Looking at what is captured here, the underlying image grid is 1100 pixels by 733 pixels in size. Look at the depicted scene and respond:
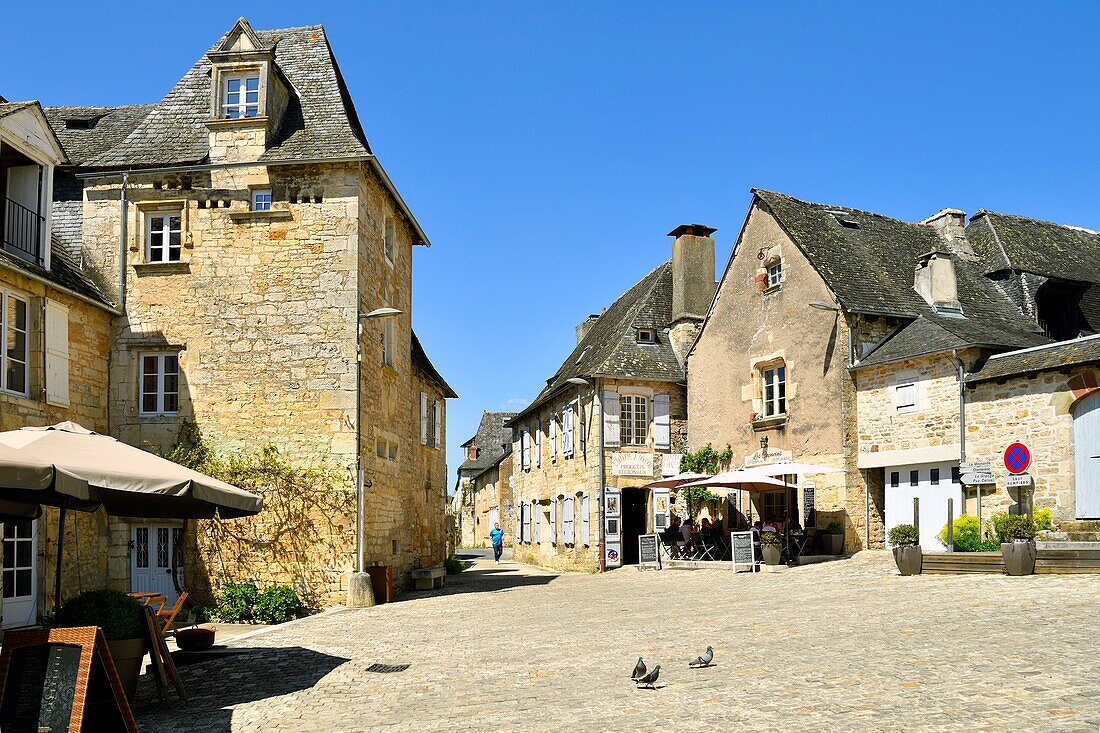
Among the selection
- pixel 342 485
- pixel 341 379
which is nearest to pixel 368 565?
pixel 342 485

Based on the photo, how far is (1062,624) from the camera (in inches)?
380

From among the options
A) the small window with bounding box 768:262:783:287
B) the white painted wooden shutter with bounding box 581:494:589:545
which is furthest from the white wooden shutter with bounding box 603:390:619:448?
the small window with bounding box 768:262:783:287

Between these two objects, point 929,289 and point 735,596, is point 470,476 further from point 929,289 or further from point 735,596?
point 735,596

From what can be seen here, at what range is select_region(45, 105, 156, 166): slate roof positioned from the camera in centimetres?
1841

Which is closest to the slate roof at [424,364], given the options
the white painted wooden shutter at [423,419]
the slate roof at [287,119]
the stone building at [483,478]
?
the white painted wooden shutter at [423,419]

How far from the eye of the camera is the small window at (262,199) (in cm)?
1705

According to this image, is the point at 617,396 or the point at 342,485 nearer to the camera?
the point at 342,485

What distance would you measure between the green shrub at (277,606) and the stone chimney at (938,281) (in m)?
14.6

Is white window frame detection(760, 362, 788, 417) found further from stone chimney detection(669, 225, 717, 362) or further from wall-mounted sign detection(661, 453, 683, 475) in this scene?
stone chimney detection(669, 225, 717, 362)

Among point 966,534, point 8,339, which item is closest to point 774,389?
point 966,534

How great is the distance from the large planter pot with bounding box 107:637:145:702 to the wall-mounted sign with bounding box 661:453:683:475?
1882 cm

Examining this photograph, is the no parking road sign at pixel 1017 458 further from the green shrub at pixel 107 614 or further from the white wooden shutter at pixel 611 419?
the green shrub at pixel 107 614

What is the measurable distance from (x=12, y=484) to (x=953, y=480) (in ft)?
54.4

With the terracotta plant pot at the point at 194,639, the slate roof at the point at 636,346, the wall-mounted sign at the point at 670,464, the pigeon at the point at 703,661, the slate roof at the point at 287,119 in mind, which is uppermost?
the slate roof at the point at 287,119
